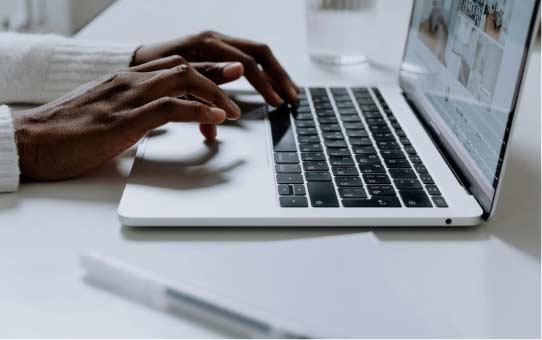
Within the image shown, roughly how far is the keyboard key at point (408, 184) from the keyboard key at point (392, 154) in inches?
2.5

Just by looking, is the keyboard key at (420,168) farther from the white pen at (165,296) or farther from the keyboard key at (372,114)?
the white pen at (165,296)

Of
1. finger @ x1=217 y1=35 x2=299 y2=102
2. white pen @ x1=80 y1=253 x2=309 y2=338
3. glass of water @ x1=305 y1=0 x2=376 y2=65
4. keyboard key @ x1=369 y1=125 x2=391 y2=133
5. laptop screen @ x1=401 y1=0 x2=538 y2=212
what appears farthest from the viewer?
glass of water @ x1=305 y1=0 x2=376 y2=65

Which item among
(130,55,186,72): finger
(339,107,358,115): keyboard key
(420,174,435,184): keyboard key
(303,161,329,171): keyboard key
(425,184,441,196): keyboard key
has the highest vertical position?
(130,55,186,72): finger

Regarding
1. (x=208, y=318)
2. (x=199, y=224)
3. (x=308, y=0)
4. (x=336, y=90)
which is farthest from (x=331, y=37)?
(x=208, y=318)

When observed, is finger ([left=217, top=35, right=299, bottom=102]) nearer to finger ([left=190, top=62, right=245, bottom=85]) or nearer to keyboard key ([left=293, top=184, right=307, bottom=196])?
finger ([left=190, top=62, right=245, bottom=85])

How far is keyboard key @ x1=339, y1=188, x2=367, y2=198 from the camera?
0.64m

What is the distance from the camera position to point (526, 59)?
1.90 feet

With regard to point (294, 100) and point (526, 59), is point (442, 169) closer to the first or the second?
point (526, 59)

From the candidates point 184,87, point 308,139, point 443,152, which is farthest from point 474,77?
point 184,87

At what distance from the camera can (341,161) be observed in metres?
0.72

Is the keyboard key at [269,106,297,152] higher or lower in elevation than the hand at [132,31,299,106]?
lower

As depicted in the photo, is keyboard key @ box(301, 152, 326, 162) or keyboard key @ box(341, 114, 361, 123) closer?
keyboard key @ box(301, 152, 326, 162)

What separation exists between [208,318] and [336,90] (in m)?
0.55

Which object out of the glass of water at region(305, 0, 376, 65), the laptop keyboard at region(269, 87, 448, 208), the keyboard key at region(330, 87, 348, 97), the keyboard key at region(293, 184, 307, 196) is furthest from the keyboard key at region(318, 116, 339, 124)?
the glass of water at region(305, 0, 376, 65)
